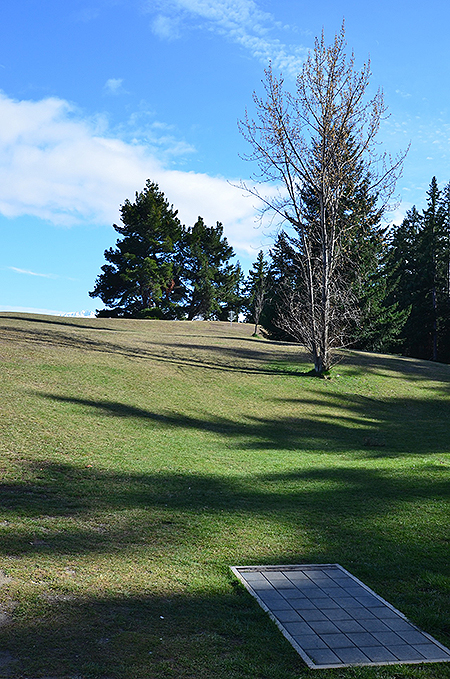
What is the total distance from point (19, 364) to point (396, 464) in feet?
35.2

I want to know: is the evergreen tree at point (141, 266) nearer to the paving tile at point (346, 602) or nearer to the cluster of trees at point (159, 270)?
the cluster of trees at point (159, 270)

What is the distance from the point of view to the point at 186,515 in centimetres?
634

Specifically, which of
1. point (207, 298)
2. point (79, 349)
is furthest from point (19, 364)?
point (207, 298)

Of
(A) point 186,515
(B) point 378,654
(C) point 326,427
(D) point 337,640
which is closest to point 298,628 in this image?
(D) point 337,640

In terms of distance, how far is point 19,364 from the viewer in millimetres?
15453

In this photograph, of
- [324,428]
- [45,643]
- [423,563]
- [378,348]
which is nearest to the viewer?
[45,643]

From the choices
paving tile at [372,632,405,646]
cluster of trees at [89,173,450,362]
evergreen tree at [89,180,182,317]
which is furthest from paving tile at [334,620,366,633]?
evergreen tree at [89,180,182,317]

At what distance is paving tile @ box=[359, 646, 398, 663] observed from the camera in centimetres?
341

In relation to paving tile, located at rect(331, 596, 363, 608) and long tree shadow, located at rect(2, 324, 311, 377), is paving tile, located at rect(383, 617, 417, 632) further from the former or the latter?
long tree shadow, located at rect(2, 324, 311, 377)

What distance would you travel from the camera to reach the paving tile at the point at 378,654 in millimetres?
3408

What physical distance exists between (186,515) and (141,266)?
48.4 meters

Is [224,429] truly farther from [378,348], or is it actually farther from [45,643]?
[378,348]

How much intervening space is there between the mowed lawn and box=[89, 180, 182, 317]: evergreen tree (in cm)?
3748

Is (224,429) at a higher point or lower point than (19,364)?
lower
